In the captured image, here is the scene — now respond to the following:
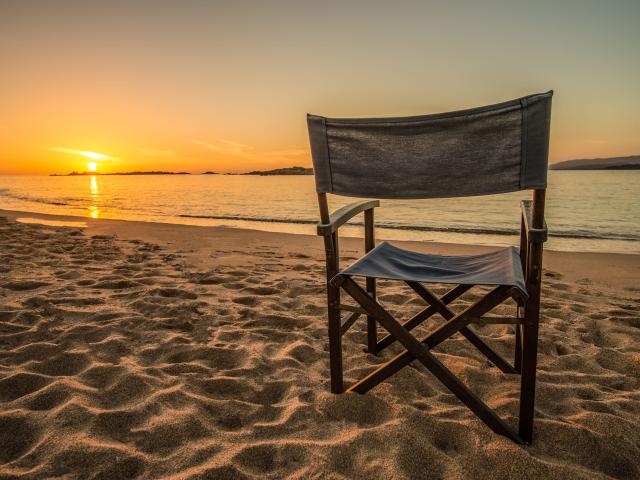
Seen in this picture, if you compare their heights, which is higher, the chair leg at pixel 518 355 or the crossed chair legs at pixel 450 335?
the crossed chair legs at pixel 450 335

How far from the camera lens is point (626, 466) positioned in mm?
1572

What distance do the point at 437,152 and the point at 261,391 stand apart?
146 centimetres

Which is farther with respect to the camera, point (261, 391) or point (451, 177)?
point (261, 391)

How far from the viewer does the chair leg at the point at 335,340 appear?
195cm

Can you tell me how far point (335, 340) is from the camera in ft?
6.72

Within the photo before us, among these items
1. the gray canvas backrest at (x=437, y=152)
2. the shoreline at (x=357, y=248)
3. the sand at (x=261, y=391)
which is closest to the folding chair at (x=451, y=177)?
the gray canvas backrest at (x=437, y=152)

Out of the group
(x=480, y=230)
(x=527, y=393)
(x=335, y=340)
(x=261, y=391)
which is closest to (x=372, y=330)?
(x=335, y=340)

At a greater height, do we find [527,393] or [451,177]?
[451,177]

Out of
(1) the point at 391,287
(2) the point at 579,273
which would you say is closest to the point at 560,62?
(2) the point at 579,273

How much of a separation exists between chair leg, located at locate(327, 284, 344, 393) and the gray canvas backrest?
0.51 m

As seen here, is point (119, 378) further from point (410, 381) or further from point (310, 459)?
point (410, 381)

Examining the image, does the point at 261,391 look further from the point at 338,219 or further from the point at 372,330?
the point at 338,219

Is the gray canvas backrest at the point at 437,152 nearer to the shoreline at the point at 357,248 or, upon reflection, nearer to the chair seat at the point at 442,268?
the chair seat at the point at 442,268

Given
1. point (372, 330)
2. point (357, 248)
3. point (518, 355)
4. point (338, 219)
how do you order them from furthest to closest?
point (357, 248), point (372, 330), point (518, 355), point (338, 219)
